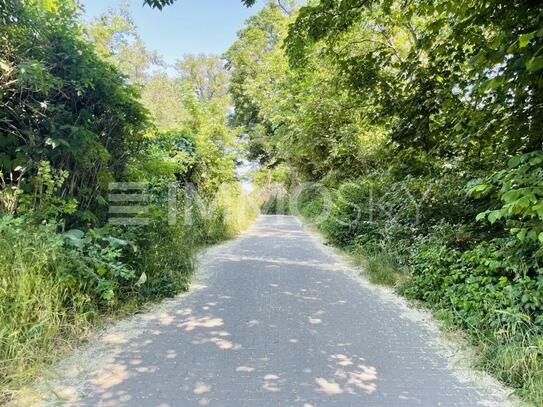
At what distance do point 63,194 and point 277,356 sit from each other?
Answer: 3127 millimetres

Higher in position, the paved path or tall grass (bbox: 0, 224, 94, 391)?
tall grass (bbox: 0, 224, 94, 391)

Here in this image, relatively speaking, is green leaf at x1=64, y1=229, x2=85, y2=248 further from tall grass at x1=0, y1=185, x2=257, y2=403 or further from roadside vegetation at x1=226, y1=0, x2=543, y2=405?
roadside vegetation at x1=226, y1=0, x2=543, y2=405

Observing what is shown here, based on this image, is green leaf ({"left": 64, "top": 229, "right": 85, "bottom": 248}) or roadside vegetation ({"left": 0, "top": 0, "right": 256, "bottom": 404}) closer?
roadside vegetation ({"left": 0, "top": 0, "right": 256, "bottom": 404})

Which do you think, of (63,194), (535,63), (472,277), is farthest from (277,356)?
(535,63)

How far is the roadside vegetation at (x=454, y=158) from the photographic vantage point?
301 centimetres

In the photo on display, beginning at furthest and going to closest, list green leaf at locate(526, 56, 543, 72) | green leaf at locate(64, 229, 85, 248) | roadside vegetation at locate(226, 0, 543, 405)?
green leaf at locate(64, 229, 85, 248) < roadside vegetation at locate(226, 0, 543, 405) < green leaf at locate(526, 56, 543, 72)

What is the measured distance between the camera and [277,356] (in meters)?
3.31

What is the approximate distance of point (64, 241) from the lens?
11.9 ft

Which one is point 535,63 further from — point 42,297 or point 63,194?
point 63,194

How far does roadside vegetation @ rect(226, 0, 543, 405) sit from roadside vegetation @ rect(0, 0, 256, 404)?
3.01 metres

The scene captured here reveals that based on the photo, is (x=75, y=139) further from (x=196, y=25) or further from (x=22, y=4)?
(x=196, y=25)

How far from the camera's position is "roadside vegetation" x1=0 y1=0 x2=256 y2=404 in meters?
2.99

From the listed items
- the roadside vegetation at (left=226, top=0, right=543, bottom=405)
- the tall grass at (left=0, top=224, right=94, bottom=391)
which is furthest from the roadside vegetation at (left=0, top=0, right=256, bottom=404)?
the roadside vegetation at (left=226, top=0, right=543, bottom=405)

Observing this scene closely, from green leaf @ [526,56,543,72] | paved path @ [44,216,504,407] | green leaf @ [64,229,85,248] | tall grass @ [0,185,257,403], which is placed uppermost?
green leaf @ [526,56,543,72]
